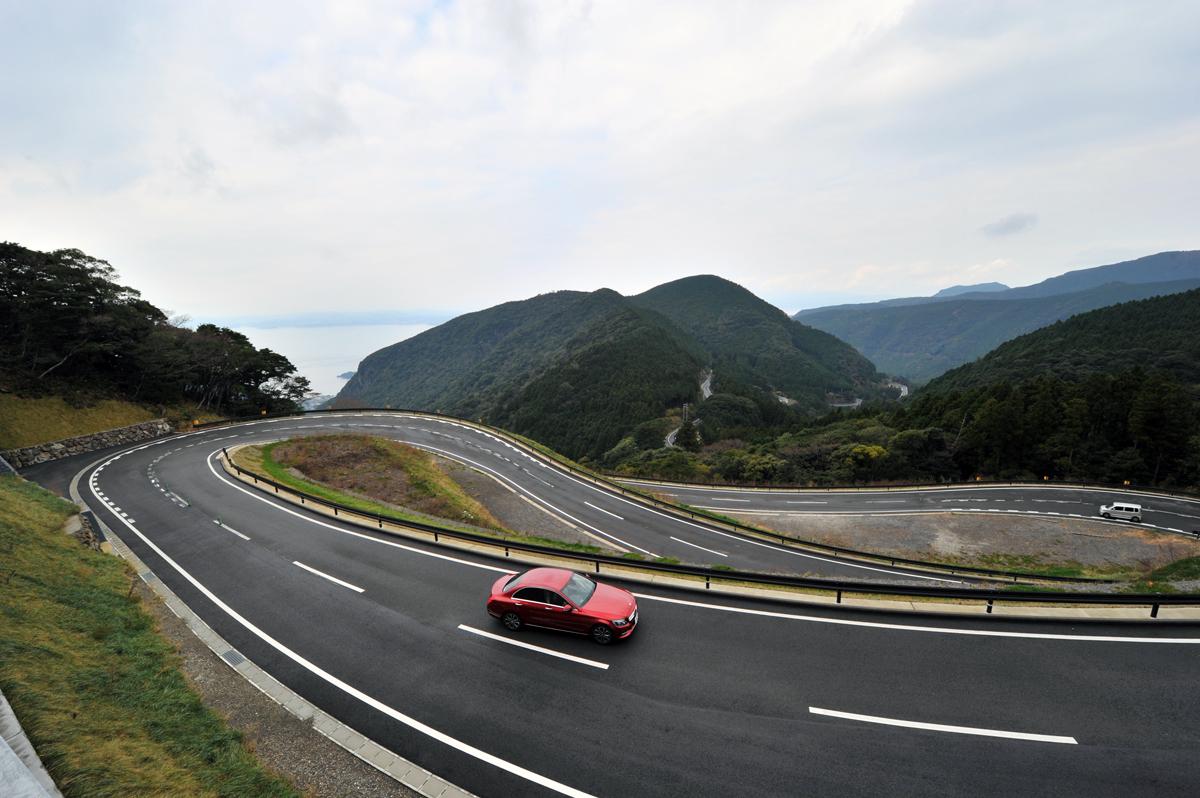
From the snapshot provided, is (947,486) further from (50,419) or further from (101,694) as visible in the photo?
(50,419)

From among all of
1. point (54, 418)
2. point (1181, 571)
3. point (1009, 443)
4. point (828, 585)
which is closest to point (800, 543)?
point (1181, 571)

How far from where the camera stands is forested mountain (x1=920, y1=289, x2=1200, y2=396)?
246 feet

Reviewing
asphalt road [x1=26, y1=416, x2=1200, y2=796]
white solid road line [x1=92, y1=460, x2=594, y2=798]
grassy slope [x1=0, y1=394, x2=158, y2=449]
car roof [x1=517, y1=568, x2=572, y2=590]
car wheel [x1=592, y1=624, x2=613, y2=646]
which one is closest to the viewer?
asphalt road [x1=26, y1=416, x2=1200, y2=796]

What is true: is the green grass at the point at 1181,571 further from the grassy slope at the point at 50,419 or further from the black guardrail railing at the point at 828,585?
the grassy slope at the point at 50,419

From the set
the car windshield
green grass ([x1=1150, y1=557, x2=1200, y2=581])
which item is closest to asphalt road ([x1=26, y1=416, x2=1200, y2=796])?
the car windshield

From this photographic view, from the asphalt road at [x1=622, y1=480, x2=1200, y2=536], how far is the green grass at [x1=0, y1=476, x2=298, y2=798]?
3201cm

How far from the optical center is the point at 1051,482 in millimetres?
40469

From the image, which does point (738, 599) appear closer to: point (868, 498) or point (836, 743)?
point (836, 743)

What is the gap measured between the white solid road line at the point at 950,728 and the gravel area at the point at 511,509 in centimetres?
1593

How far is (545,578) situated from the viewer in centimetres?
1026

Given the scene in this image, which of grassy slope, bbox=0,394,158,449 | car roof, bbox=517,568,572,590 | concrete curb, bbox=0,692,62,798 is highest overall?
grassy slope, bbox=0,394,158,449

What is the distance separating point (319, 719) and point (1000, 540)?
3674 cm

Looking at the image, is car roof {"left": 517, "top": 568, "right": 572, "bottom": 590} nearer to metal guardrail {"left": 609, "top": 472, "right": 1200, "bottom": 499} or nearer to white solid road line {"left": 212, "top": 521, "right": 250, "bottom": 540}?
white solid road line {"left": 212, "top": 521, "right": 250, "bottom": 540}

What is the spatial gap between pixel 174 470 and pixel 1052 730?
3700 centimetres
